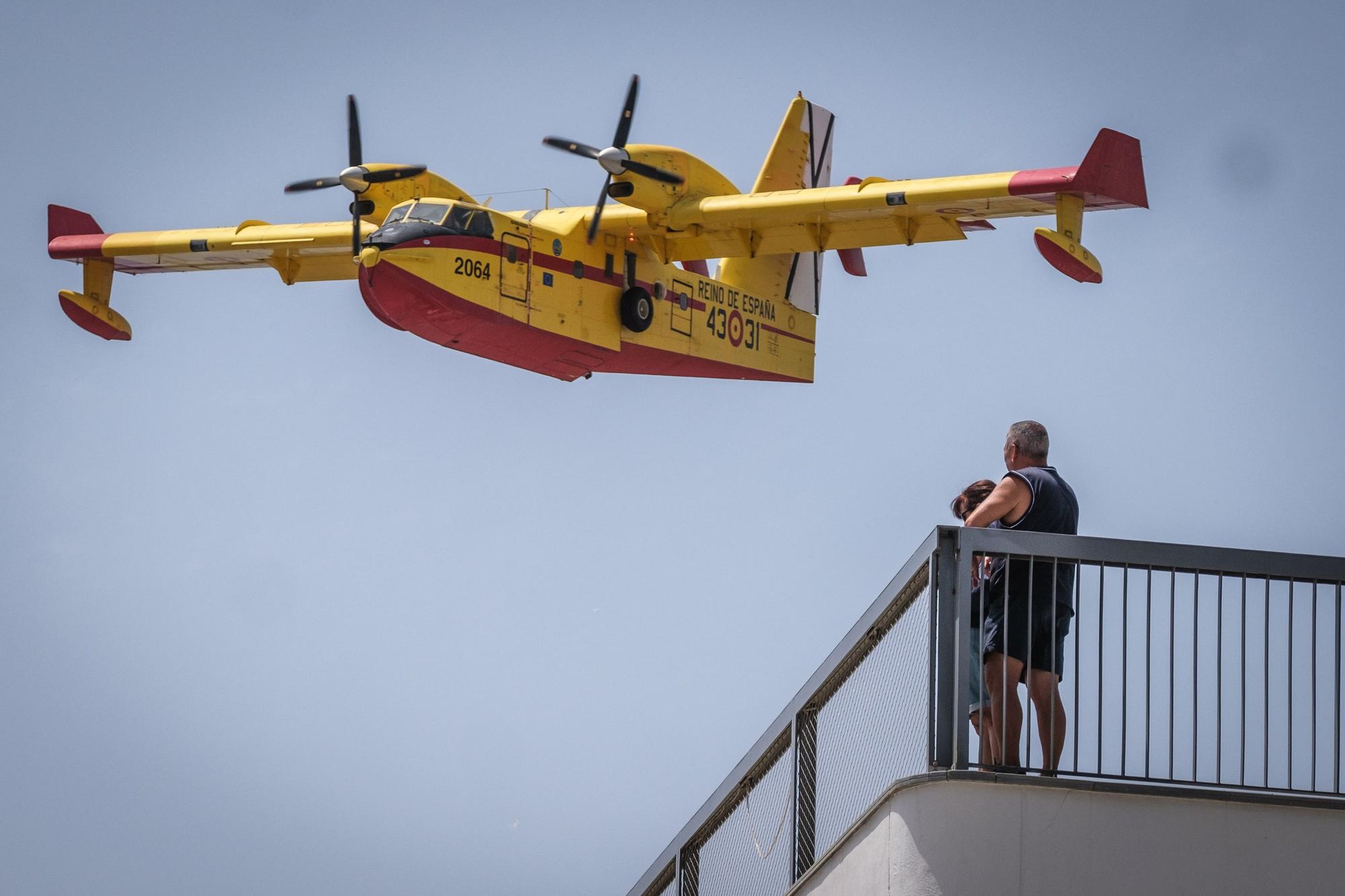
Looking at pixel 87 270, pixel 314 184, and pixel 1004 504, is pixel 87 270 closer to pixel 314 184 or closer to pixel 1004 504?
pixel 314 184

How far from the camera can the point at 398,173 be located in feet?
75.6

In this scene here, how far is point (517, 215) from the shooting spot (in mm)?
24219

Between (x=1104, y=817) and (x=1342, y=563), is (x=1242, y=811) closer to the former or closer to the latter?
(x=1104, y=817)

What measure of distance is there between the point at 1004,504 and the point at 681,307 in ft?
57.5

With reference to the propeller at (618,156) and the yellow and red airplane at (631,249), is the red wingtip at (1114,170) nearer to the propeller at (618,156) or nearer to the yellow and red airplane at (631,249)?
the yellow and red airplane at (631,249)

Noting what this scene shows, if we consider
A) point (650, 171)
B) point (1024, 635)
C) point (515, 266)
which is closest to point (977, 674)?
point (1024, 635)

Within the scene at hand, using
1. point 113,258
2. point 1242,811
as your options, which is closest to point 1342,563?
point 1242,811

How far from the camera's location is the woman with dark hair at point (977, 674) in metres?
7.07

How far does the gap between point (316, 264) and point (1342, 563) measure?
2313 cm

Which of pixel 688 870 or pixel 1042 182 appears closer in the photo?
pixel 688 870

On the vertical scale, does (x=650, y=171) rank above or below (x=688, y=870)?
above

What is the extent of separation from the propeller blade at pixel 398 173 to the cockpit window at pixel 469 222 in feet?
5.84

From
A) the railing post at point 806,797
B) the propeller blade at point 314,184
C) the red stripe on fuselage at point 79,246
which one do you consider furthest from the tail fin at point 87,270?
the railing post at point 806,797

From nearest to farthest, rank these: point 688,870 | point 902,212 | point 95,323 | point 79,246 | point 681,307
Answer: point 688,870 → point 902,212 → point 681,307 → point 95,323 → point 79,246
